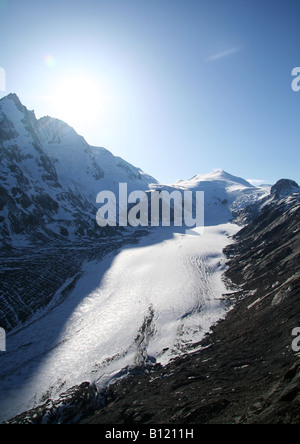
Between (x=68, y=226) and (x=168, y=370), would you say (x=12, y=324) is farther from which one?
(x=68, y=226)

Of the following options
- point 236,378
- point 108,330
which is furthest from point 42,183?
point 236,378

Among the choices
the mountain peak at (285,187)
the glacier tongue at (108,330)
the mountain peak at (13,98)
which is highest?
the mountain peak at (13,98)

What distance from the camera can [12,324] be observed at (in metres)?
32.5

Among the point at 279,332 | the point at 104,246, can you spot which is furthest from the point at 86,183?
the point at 279,332

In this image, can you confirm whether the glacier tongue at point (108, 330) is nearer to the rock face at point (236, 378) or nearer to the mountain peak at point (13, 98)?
the rock face at point (236, 378)

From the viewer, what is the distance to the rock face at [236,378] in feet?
38.3

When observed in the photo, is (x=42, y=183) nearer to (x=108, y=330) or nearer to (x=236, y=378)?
(x=108, y=330)

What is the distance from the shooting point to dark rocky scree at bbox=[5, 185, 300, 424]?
11.9m

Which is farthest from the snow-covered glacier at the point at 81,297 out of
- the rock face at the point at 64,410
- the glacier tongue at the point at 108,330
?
the rock face at the point at 64,410

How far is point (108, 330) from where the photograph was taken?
31.2 m

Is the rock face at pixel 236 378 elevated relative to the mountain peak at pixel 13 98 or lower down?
lower down

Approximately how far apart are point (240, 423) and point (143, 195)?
175441 millimetres
